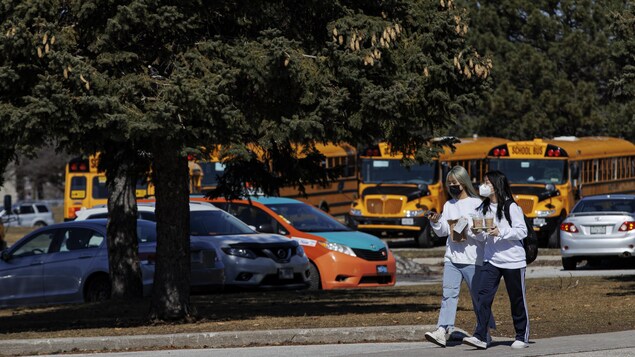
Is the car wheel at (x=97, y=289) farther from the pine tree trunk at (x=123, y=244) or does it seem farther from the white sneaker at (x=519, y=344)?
the white sneaker at (x=519, y=344)

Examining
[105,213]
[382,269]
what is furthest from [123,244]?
[105,213]

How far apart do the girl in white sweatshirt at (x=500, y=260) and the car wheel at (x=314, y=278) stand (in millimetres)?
9327

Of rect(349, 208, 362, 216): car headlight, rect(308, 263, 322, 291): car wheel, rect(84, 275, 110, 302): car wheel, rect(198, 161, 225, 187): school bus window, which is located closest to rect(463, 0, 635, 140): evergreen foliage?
rect(349, 208, 362, 216): car headlight

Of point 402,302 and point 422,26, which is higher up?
point 422,26

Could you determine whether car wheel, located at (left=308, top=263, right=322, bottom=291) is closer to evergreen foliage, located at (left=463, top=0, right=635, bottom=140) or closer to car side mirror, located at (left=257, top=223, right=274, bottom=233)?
car side mirror, located at (left=257, top=223, right=274, bottom=233)

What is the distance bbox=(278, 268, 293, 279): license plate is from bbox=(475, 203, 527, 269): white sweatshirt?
8.58 metres

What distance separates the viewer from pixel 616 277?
69.8 ft

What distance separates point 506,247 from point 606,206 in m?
15.5

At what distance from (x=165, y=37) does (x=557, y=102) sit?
3733 cm

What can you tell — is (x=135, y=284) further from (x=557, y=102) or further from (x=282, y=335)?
(x=557, y=102)

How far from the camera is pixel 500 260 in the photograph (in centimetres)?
1098

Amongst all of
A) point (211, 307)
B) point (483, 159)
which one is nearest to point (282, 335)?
point (211, 307)

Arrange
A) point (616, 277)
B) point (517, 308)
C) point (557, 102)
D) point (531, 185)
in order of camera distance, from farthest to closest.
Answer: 1. point (557, 102)
2. point (531, 185)
3. point (616, 277)
4. point (517, 308)

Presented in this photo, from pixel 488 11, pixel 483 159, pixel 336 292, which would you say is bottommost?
pixel 336 292
